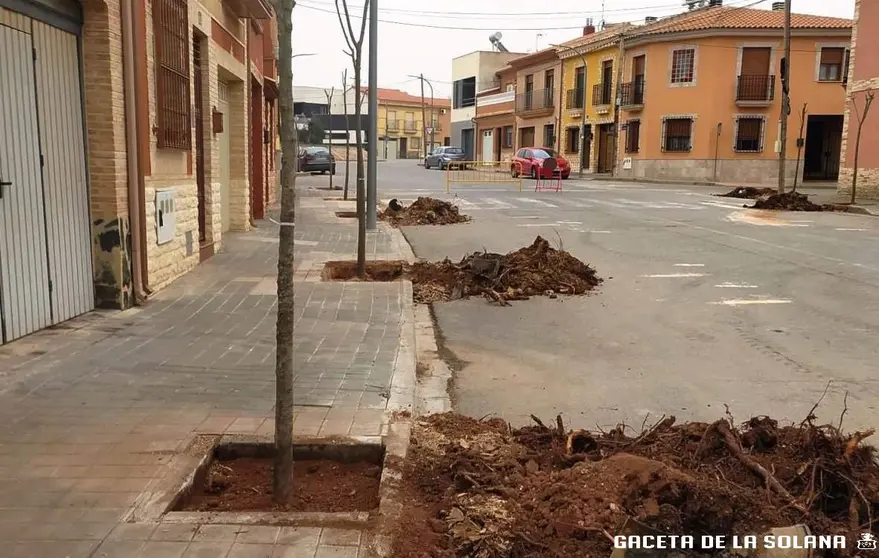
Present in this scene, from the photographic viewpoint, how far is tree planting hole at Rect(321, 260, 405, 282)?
10.0 meters

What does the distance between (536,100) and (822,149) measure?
1944 centimetres

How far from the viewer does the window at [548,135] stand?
51.4 m

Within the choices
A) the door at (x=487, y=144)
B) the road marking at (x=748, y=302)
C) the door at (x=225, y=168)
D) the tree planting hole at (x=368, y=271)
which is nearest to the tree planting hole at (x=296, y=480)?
the road marking at (x=748, y=302)

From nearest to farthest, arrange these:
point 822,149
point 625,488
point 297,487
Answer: point 625,488 → point 297,487 → point 822,149

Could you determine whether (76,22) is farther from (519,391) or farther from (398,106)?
(398,106)

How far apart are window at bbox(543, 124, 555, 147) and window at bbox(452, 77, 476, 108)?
1452 cm

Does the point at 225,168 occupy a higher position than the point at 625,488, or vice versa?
the point at 225,168

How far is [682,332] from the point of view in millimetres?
7230

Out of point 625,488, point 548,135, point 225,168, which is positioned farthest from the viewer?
point 548,135

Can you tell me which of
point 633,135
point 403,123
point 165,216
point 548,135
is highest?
point 403,123

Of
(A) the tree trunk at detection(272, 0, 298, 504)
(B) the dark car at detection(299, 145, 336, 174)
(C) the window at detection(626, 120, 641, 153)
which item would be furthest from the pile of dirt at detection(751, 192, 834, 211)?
(B) the dark car at detection(299, 145, 336, 174)

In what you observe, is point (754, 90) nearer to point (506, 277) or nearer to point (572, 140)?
point (572, 140)

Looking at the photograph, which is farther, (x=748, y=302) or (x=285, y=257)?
(x=748, y=302)

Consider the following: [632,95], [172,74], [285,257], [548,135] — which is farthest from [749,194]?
[548,135]
